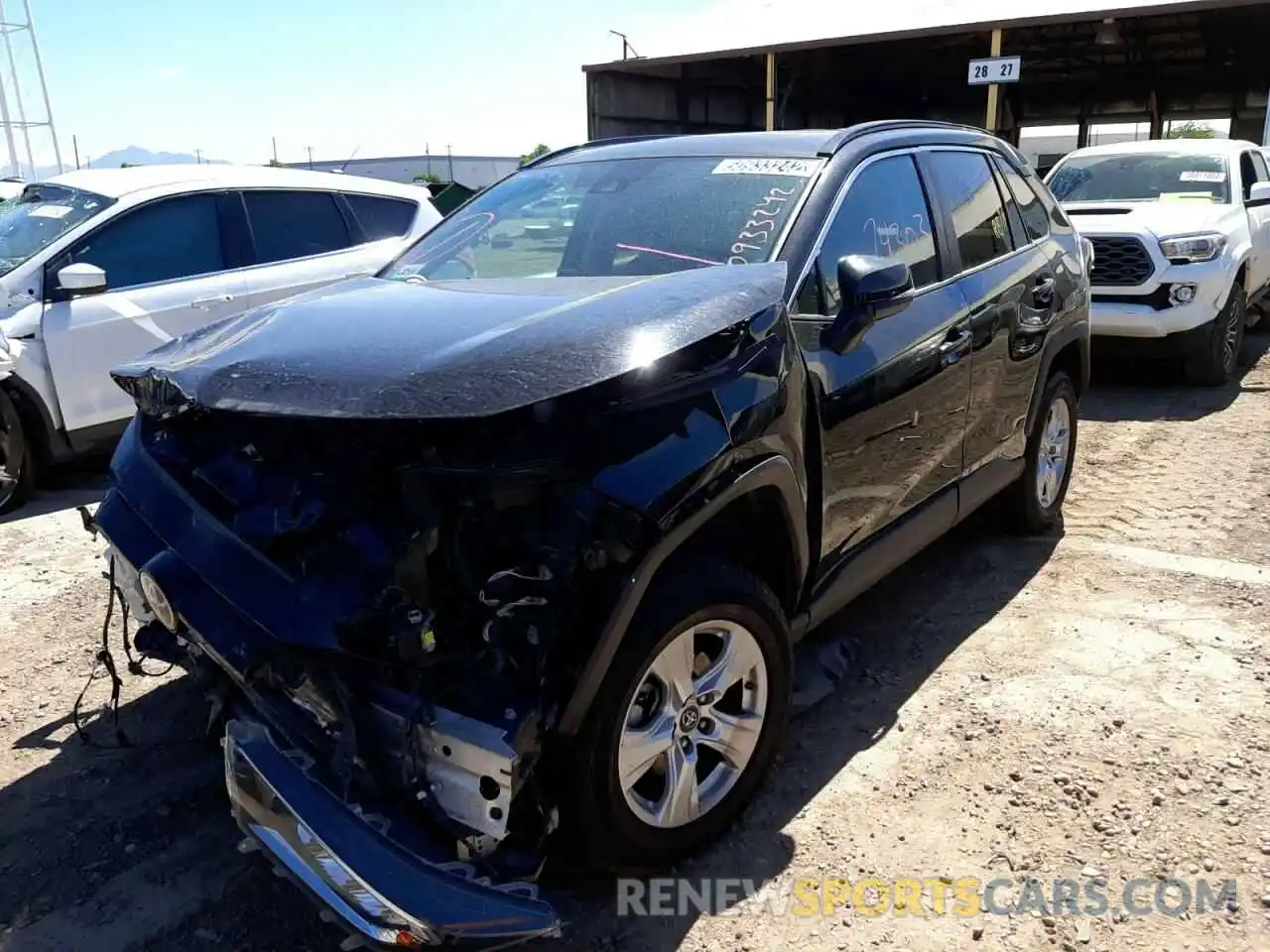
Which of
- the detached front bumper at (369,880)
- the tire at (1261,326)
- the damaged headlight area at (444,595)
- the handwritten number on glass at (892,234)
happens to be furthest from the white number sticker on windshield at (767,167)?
the tire at (1261,326)

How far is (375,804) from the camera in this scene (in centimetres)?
208

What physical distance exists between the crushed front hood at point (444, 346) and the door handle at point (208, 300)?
336 centimetres

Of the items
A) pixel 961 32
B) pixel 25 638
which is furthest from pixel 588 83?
pixel 25 638

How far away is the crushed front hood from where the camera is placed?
2.10 metres

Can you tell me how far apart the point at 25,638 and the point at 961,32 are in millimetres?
17477

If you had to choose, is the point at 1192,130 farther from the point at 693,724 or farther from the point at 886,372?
the point at 693,724

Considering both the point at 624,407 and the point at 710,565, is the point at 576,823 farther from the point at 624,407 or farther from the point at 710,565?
the point at 624,407

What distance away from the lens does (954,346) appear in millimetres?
3617

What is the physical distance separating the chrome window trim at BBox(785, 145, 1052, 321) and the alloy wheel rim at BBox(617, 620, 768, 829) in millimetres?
1014

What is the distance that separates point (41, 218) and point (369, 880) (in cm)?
560

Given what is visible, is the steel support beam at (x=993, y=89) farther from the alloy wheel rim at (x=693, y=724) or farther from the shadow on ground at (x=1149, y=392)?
the alloy wheel rim at (x=693, y=724)

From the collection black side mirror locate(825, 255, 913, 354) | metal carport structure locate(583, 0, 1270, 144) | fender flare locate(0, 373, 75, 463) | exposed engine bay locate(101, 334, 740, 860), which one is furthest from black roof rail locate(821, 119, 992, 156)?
metal carport structure locate(583, 0, 1270, 144)

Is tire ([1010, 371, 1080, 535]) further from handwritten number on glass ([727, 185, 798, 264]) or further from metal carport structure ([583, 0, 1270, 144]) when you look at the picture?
metal carport structure ([583, 0, 1270, 144])

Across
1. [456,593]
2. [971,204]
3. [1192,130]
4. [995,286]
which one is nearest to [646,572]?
[456,593]
